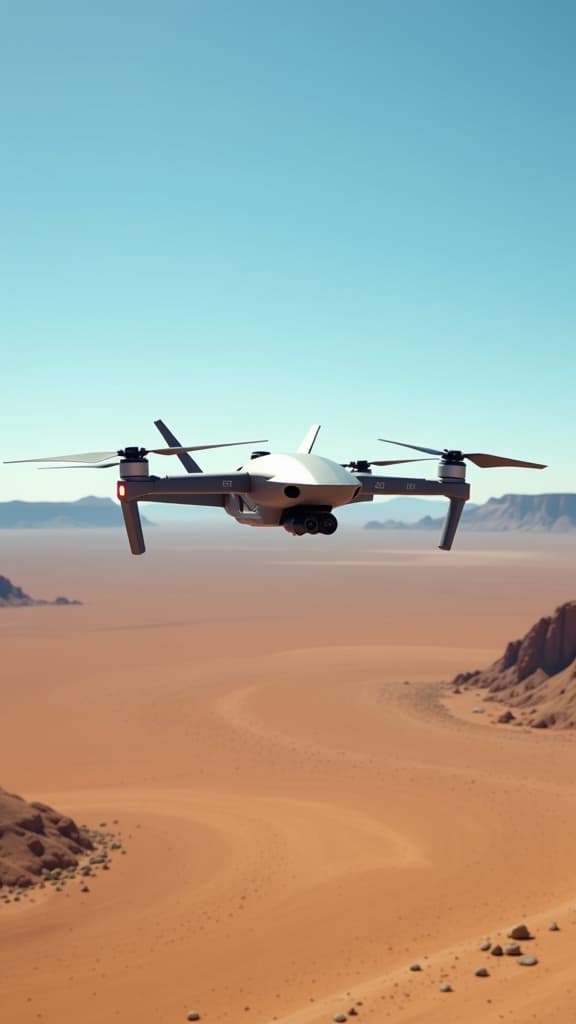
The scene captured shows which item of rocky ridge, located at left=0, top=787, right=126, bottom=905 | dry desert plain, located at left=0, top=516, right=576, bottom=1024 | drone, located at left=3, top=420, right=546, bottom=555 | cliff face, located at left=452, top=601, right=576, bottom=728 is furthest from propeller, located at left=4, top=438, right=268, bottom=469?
cliff face, located at left=452, top=601, right=576, bottom=728

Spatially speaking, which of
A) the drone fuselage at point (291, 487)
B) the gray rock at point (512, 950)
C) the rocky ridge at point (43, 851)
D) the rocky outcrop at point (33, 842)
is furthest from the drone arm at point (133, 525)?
the rocky outcrop at point (33, 842)

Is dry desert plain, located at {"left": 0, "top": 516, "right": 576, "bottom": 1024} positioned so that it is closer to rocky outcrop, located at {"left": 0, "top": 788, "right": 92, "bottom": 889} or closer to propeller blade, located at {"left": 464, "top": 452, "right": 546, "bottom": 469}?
rocky outcrop, located at {"left": 0, "top": 788, "right": 92, "bottom": 889}

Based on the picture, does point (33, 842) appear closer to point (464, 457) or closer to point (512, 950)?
point (512, 950)

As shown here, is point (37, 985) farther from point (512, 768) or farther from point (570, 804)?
point (512, 768)

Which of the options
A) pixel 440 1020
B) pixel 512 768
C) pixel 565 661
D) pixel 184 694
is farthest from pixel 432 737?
pixel 440 1020

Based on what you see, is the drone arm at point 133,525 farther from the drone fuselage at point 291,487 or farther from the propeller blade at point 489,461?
the propeller blade at point 489,461
